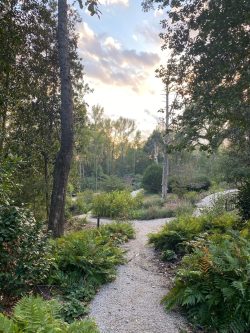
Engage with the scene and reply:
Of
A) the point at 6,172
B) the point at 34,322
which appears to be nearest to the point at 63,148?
the point at 6,172

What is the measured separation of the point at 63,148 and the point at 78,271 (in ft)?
11.6

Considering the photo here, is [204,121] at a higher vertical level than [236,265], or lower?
higher

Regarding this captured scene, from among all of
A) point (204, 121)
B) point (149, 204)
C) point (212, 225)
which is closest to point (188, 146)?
point (204, 121)

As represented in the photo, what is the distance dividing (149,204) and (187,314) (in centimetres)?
1273

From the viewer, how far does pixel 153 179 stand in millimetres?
27391

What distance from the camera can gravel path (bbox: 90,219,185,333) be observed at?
444cm

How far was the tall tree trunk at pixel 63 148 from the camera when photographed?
8445 millimetres

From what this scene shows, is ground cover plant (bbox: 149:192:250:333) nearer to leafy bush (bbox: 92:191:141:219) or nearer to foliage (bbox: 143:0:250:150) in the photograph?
foliage (bbox: 143:0:250:150)

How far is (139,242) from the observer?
9.52 m

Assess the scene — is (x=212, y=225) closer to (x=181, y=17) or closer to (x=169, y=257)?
(x=169, y=257)

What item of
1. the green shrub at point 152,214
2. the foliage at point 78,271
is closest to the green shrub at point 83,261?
the foliage at point 78,271

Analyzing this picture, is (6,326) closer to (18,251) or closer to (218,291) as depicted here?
(18,251)

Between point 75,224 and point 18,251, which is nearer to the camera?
point 18,251

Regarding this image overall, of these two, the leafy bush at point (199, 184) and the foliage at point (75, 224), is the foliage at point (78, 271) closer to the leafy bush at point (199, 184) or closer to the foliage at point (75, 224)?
the foliage at point (75, 224)
